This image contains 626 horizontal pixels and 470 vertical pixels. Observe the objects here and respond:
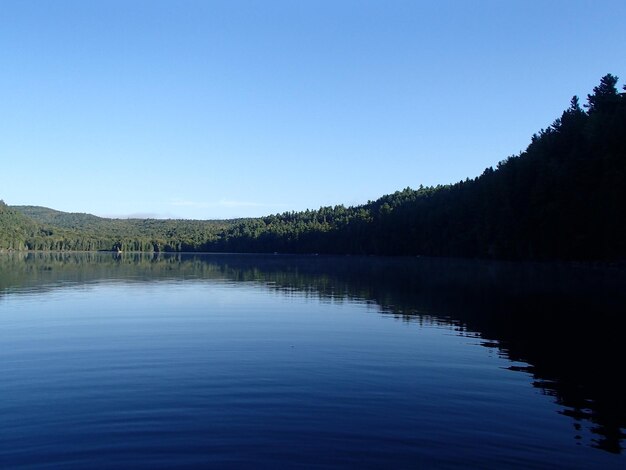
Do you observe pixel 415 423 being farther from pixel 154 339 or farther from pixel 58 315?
pixel 58 315

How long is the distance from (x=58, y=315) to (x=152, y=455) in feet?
86.4

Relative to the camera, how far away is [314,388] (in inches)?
667

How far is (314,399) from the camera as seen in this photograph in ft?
51.3

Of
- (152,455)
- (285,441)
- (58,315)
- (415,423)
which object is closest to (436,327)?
(415,423)

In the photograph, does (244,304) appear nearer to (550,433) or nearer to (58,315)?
(58,315)

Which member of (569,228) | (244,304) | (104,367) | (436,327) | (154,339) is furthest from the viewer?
(569,228)

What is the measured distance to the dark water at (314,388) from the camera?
11.8 meters

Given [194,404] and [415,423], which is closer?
[415,423]

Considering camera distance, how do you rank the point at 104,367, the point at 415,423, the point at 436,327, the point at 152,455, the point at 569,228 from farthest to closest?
the point at 569,228 < the point at 436,327 < the point at 104,367 < the point at 415,423 < the point at 152,455

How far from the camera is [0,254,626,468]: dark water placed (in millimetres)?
11789

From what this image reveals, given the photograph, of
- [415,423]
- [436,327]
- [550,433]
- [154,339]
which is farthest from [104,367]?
[436,327]

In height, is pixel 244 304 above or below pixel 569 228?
below

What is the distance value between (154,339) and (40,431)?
13.4 metres

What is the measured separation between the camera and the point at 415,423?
13.6m
